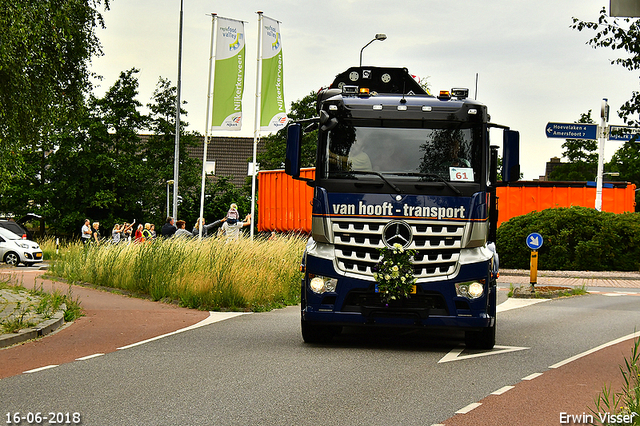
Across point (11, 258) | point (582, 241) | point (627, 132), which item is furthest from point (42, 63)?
point (11, 258)

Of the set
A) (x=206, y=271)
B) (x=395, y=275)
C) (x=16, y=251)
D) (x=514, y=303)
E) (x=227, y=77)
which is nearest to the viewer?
(x=395, y=275)

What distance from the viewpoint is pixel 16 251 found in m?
30.9

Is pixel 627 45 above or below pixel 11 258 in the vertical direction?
above

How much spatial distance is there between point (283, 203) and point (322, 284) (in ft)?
69.6

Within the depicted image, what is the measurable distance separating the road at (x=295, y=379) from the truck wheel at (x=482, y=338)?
6.0 inches

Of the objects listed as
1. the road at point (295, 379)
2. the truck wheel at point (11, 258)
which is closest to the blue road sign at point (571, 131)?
the road at point (295, 379)

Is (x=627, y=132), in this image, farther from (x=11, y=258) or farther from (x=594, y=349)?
(x=11, y=258)

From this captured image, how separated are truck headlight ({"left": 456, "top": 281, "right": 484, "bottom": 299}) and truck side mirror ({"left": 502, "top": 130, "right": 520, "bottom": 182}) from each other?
1.35 m

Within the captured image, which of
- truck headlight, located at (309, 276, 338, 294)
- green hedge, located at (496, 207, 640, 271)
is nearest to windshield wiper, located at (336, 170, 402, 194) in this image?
truck headlight, located at (309, 276, 338, 294)

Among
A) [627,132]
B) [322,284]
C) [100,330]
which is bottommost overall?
[100,330]

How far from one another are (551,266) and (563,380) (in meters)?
19.2

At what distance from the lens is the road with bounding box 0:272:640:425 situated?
5.97 metres

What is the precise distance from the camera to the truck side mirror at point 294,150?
930 centimetres

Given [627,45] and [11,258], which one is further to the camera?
[11,258]
